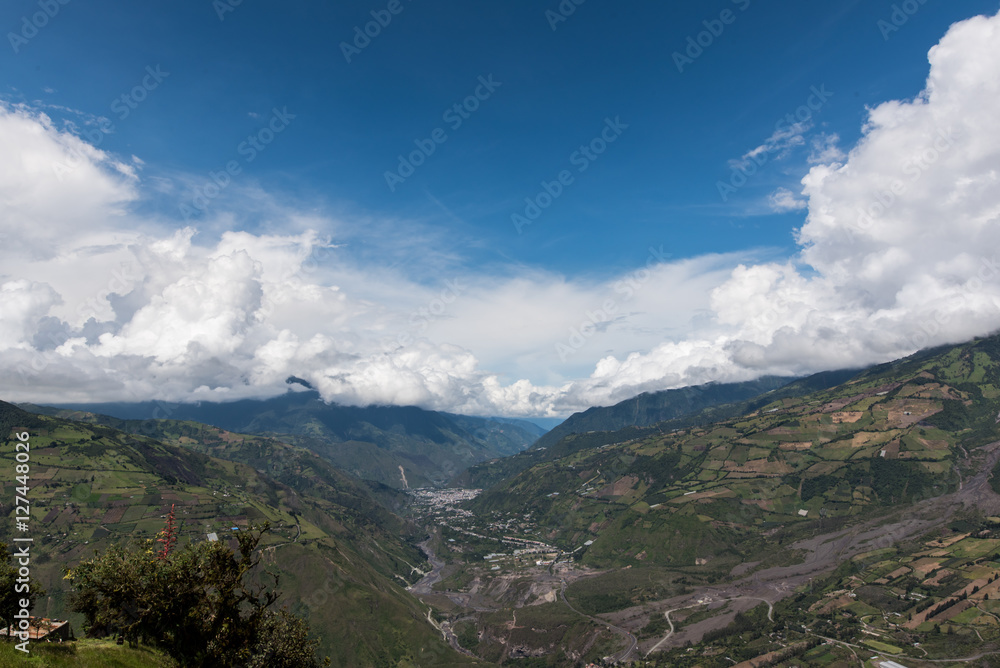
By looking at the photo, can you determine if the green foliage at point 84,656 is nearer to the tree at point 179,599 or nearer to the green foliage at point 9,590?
the tree at point 179,599

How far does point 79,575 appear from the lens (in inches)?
2058

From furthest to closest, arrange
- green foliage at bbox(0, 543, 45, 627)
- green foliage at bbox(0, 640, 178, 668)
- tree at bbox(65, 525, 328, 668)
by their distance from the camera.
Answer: green foliage at bbox(0, 543, 45, 627) → tree at bbox(65, 525, 328, 668) → green foliage at bbox(0, 640, 178, 668)

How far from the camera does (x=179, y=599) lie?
47844 mm

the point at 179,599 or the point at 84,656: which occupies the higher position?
the point at 179,599

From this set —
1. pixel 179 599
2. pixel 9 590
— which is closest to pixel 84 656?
pixel 179 599

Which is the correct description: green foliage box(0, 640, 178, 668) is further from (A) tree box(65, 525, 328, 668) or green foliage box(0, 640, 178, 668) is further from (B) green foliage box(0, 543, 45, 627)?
(B) green foliage box(0, 543, 45, 627)

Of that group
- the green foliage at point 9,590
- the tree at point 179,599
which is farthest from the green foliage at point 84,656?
the green foliage at point 9,590

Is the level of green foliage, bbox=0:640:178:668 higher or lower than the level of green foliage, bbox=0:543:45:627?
lower

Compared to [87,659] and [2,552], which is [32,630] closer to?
[2,552]

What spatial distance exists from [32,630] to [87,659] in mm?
16420

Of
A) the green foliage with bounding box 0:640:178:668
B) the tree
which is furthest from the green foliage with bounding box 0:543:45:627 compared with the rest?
the green foliage with bounding box 0:640:178:668

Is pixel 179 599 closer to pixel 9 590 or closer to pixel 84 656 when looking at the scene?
pixel 84 656

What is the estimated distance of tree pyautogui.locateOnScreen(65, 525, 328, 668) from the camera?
151ft

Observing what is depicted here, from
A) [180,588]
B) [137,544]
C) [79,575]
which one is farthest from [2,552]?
[180,588]
